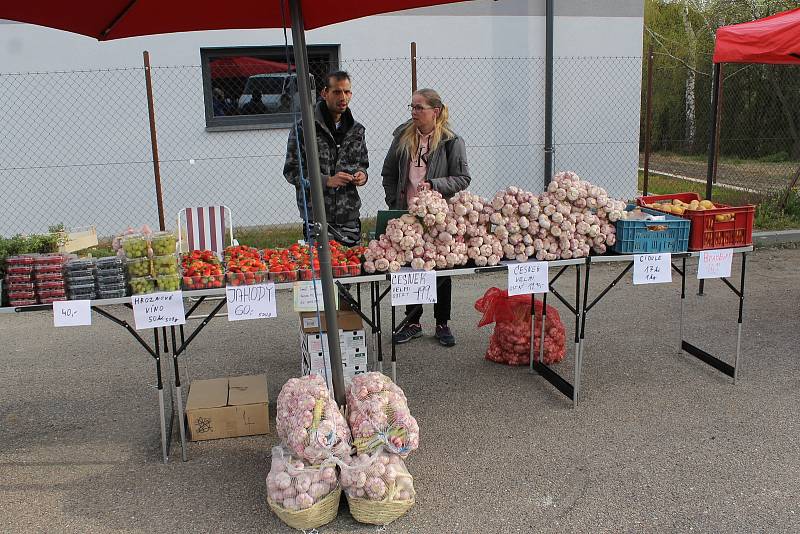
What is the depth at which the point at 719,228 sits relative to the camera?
4422mm

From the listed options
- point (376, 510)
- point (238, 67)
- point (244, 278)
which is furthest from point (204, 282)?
point (238, 67)

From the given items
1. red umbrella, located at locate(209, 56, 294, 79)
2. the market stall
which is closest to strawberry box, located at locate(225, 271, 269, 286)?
the market stall

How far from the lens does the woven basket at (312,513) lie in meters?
3.19

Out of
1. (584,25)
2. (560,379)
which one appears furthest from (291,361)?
(584,25)

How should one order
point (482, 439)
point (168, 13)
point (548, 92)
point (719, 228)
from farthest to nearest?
point (548, 92), point (719, 228), point (482, 439), point (168, 13)

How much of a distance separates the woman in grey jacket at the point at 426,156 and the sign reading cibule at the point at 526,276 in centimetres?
83

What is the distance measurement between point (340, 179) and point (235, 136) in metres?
4.87

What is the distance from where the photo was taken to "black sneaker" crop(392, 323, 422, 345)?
229 inches

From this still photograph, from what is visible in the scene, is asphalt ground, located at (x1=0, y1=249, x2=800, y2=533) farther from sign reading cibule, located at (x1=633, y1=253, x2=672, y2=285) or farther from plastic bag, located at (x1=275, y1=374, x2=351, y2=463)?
sign reading cibule, located at (x1=633, y1=253, x2=672, y2=285)

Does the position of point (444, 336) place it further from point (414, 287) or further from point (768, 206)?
point (768, 206)

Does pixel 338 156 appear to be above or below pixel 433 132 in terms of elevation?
below

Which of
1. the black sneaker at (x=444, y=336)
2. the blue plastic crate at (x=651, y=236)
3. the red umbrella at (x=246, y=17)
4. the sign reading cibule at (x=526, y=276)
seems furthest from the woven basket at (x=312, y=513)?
the black sneaker at (x=444, y=336)

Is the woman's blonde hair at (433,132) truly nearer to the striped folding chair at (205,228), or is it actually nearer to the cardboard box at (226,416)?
the cardboard box at (226,416)

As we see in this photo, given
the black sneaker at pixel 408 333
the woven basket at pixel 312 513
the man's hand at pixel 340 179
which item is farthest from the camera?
the black sneaker at pixel 408 333
